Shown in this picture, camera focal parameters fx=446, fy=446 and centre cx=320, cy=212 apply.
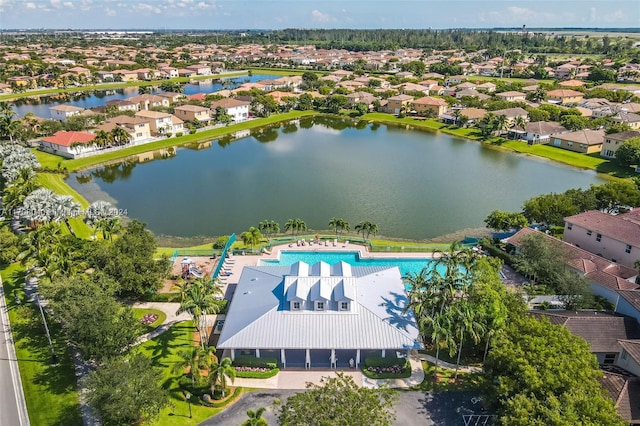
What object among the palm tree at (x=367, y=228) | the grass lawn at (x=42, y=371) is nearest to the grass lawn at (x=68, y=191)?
the grass lawn at (x=42, y=371)

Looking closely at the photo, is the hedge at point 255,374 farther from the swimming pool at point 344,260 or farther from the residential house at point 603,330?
the residential house at point 603,330

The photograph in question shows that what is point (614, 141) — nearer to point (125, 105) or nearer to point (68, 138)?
point (68, 138)

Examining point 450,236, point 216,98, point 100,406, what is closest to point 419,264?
point 450,236

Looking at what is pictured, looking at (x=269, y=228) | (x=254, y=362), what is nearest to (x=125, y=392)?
(x=254, y=362)

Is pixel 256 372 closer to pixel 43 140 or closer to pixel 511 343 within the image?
pixel 511 343

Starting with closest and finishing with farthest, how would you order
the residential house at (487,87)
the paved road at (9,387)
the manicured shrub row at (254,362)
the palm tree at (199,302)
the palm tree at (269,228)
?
the paved road at (9,387) < the palm tree at (199,302) < the manicured shrub row at (254,362) < the palm tree at (269,228) < the residential house at (487,87)

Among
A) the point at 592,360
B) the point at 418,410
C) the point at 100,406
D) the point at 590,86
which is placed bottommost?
the point at 418,410
